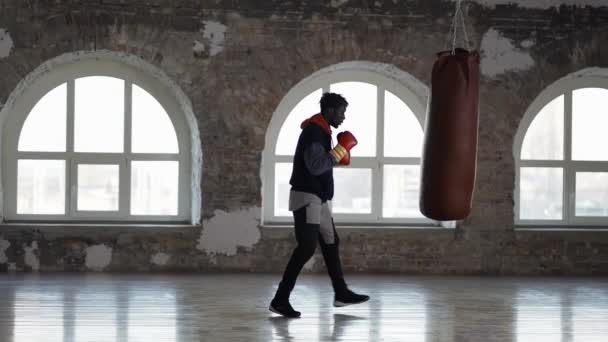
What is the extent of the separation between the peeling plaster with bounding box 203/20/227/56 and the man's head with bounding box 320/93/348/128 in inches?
108

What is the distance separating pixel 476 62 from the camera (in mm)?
5957

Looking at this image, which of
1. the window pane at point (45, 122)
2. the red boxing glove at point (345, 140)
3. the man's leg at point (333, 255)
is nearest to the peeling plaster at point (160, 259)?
the window pane at point (45, 122)

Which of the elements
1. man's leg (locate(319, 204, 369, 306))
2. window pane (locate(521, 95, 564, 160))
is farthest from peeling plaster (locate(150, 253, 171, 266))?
window pane (locate(521, 95, 564, 160))

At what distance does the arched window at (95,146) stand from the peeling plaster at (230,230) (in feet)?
1.60

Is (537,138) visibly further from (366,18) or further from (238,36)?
(238,36)

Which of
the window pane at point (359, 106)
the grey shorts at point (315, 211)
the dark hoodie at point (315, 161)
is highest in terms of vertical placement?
the window pane at point (359, 106)

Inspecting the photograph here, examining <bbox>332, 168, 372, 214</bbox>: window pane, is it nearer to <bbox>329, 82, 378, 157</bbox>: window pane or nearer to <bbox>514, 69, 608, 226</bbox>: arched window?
<bbox>329, 82, 378, 157</bbox>: window pane

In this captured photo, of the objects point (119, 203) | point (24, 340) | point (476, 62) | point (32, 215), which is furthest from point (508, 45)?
point (24, 340)

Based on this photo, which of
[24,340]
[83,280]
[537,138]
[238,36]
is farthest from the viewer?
[537,138]

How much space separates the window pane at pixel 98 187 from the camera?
29.0ft

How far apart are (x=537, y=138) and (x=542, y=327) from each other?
3883 mm

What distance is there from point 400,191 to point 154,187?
8.44 feet

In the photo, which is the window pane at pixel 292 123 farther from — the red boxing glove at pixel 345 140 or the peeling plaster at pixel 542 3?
the red boxing glove at pixel 345 140

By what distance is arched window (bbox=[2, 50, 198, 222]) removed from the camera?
28.6 ft
